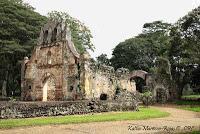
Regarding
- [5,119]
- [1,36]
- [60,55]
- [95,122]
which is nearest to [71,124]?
[95,122]

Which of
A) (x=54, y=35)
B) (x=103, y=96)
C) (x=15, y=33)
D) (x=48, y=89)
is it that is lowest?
(x=103, y=96)

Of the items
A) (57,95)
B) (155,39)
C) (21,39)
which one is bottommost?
(57,95)

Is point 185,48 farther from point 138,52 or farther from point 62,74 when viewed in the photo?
point 138,52

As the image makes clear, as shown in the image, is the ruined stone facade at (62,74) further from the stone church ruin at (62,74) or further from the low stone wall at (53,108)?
the low stone wall at (53,108)

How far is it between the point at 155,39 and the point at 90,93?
33.9 m

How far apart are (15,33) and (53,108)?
19856mm

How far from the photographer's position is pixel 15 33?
35250 millimetres

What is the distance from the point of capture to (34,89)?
2952 centimetres

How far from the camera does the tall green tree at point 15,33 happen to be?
33888 millimetres

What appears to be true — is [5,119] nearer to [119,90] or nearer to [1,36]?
[119,90]

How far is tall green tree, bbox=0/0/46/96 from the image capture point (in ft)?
111

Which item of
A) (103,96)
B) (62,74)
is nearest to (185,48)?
(103,96)

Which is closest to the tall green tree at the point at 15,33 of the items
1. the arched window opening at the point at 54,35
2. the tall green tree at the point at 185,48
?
the arched window opening at the point at 54,35

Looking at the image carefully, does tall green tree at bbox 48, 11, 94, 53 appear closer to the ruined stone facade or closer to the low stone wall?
the ruined stone facade
